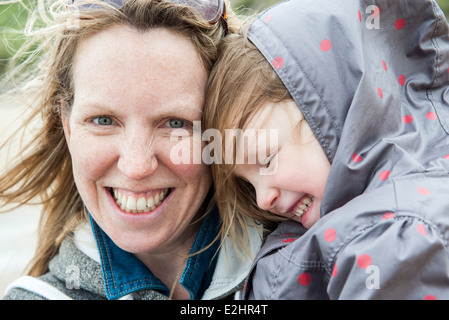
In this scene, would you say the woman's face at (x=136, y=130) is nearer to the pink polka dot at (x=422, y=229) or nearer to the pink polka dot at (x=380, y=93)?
the pink polka dot at (x=380, y=93)

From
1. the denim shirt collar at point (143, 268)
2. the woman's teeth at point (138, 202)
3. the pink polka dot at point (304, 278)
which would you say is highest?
the woman's teeth at point (138, 202)

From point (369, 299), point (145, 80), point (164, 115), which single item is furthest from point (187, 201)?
point (369, 299)

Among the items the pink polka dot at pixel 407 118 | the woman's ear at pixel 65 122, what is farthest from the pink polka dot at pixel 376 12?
the woman's ear at pixel 65 122

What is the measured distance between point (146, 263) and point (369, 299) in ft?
3.73

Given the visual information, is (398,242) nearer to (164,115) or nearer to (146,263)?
(164,115)

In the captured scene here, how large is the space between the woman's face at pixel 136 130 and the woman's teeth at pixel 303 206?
37 centimetres

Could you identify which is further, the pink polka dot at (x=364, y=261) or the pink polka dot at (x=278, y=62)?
the pink polka dot at (x=278, y=62)

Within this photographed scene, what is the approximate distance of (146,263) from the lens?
2.41 metres

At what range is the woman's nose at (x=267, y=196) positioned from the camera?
2.04 metres

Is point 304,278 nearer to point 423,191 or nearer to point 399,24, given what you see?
point 423,191

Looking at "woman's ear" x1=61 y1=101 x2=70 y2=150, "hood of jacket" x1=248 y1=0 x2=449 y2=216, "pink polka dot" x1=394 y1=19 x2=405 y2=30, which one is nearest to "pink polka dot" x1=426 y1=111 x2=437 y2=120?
"hood of jacket" x1=248 y1=0 x2=449 y2=216

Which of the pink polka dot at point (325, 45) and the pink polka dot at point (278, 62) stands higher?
the pink polka dot at point (325, 45)

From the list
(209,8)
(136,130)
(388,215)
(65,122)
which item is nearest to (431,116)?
(388,215)

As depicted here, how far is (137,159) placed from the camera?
1946mm
